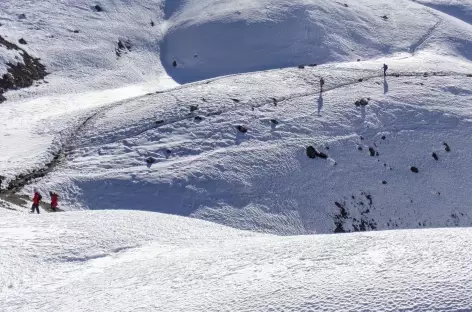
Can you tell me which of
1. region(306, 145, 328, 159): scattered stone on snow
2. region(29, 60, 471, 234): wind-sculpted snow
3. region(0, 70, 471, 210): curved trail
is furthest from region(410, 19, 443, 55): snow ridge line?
region(306, 145, 328, 159): scattered stone on snow

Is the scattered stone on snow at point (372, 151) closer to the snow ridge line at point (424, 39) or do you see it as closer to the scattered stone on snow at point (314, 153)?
the scattered stone on snow at point (314, 153)

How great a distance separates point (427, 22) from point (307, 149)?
38.9 m

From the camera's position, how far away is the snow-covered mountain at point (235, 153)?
17109mm

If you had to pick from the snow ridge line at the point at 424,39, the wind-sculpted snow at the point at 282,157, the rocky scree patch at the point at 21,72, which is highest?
the snow ridge line at the point at 424,39

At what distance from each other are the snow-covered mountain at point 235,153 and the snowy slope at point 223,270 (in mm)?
77

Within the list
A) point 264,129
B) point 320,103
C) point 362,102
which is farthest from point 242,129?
point 362,102

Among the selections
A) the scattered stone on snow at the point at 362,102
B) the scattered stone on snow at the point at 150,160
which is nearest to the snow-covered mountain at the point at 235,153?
the scattered stone on snow at the point at 150,160

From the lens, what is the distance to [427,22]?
2849 inches

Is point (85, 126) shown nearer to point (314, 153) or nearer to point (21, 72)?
point (21, 72)

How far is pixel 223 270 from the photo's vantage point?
59.7ft

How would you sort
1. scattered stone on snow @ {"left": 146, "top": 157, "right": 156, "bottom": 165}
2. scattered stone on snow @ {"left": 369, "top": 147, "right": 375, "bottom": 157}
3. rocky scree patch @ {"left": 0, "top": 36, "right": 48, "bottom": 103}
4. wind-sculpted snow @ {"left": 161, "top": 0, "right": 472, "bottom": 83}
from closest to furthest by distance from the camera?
scattered stone on snow @ {"left": 146, "top": 157, "right": 156, "bottom": 165}
scattered stone on snow @ {"left": 369, "top": 147, "right": 375, "bottom": 157}
rocky scree patch @ {"left": 0, "top": 36, "right": 48, "bottom": 103}
wind-sculpted snow @ {"left": 161, "top": 0, "right": 472, "bottom": 83}

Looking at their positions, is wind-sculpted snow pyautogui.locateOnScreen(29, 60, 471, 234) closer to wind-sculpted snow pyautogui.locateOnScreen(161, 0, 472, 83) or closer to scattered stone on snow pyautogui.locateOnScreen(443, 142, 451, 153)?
scattered stone on snow pyautogui.locateOnScreen(443, 142, 451, 153)

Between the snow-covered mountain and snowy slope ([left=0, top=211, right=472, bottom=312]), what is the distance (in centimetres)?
8

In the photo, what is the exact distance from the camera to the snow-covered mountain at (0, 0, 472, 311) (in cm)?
1711
